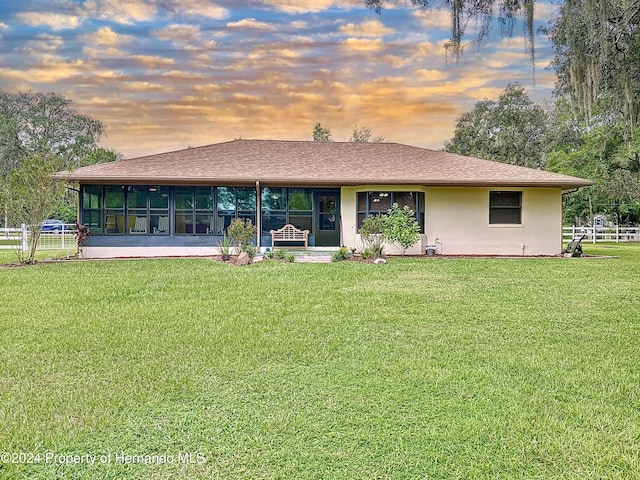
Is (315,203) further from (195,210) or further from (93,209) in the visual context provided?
(93,209)

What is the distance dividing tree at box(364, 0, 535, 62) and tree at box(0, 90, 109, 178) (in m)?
42.2

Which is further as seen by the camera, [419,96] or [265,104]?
[265,104]

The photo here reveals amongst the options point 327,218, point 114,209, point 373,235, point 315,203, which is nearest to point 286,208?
point 315,203

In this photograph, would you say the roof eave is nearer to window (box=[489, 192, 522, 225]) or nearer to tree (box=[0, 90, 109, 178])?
window (box=[489, 192, 522, 225])

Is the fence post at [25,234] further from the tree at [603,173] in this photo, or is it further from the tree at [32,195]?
the tree at [603,173]

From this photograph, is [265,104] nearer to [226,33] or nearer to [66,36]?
[226,33]

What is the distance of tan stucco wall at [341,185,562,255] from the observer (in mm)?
14672

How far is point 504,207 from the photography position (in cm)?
1480

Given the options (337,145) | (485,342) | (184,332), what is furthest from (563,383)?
(337,145)

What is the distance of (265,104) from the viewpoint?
21.1 meters

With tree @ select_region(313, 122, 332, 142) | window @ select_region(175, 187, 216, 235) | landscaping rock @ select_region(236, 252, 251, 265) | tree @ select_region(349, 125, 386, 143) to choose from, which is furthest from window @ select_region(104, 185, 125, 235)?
tree @ select_region(349, 125, 386, 143)

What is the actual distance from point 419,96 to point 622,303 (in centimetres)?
1330

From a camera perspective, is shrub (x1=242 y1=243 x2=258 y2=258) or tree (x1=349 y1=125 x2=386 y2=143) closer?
shrub (x1=242 y1=243 x2=258 y2=258)

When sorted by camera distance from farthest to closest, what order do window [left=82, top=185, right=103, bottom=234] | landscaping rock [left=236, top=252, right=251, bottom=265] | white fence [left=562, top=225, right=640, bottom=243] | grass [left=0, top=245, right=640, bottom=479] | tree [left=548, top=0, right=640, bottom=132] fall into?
1. white fence [left=562, top=225, right=640, bottom=243]
2. window [left=82, top=185, right=103, bottom=234]
3. landscaping rock [left=236, top=252, right=251, bottom=265]
4. tree [left=548, top=0, right=640, bottom=132]
5. grass [left=0, top=245, right=640, bottom=479]
